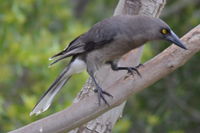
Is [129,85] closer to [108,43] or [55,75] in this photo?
[108,43]

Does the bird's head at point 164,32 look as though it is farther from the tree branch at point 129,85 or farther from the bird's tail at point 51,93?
the bird's tail at point 51,93

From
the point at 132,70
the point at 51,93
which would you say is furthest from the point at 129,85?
A: the point at 51,93

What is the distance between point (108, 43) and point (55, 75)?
6.31ft

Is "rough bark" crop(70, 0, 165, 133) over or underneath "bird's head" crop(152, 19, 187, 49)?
underneath

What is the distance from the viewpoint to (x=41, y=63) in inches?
274

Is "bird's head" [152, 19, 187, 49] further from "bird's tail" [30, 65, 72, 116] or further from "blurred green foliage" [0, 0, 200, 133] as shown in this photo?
"blurred green foliage" [0, 0, 200, 133]

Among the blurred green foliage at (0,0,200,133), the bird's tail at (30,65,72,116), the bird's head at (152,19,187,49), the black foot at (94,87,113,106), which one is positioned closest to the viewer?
the black foot at (94,87,113,106)

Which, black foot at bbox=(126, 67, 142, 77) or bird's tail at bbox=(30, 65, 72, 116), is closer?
black foot at bbox=(126, 67, 142, 77)

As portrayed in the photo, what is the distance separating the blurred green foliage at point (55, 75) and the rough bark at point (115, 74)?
132 cm

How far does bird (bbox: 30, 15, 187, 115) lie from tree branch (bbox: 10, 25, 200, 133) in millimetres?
149

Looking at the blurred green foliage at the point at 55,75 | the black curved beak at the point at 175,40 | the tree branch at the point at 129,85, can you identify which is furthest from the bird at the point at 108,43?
the blurred green foliage at the point at 55,75

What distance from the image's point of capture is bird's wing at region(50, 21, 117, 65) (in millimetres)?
5047

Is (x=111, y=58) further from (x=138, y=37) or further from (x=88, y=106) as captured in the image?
(x=88, y=106)

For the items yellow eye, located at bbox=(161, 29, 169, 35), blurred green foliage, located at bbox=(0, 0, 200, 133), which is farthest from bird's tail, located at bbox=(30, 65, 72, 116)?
blurred green foliage, located at bbox=(0, 0, 200, 133)
